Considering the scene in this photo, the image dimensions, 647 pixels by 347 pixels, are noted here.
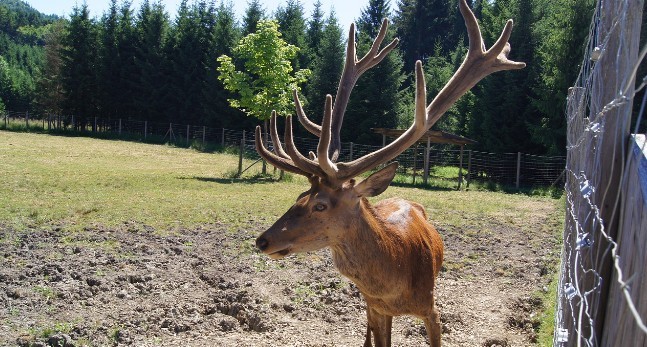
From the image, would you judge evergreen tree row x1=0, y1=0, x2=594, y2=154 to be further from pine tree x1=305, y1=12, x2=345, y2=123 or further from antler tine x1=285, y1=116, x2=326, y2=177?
antler tine x1=285, y1=116, x2=326, y2=177

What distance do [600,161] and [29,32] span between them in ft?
499

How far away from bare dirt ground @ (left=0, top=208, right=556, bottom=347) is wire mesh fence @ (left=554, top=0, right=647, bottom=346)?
3237mm

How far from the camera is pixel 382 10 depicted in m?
54.1

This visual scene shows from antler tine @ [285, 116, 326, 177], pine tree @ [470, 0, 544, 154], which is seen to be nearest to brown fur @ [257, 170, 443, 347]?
antler tine @ [285, 116, 326, 177]

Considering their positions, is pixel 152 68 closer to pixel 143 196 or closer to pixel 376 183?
pixel 143 196

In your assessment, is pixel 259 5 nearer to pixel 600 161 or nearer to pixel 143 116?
pixel 143 116

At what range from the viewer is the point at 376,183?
401 cm

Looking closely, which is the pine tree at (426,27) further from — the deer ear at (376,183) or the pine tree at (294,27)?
the deer ear at (376,183)

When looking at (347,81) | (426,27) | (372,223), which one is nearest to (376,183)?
(372,223)

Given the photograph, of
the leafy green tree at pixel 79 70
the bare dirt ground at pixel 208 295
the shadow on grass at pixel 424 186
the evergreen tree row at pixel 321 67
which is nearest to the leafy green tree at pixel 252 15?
the evergreen tree row at pixel 321 67

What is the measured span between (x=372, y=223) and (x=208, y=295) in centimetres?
286

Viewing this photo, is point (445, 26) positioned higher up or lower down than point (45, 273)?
higher up

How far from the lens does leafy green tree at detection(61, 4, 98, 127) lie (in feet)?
153

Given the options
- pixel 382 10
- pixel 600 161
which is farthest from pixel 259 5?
pixel 600 161
